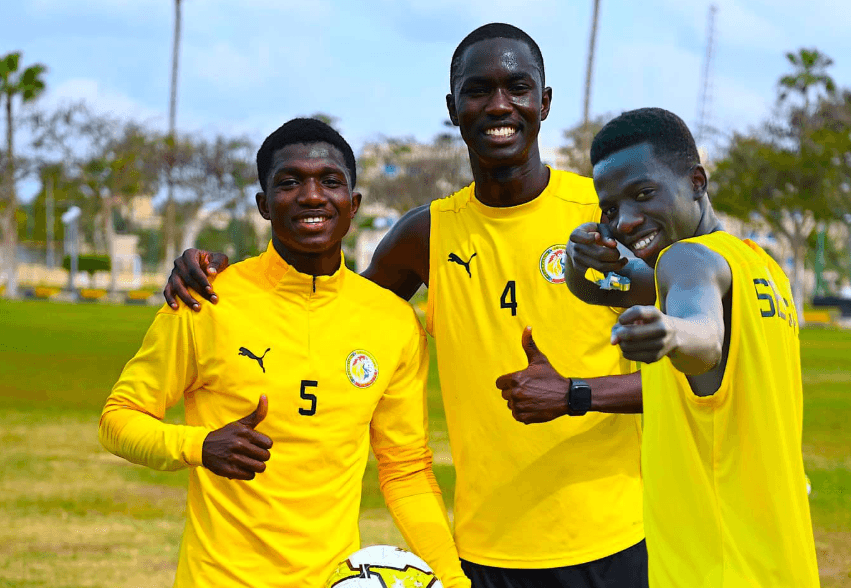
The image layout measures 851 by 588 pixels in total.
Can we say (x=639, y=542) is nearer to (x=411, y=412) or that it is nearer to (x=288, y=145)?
(x=411, y=412)

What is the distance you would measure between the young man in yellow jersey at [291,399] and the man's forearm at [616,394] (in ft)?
2.40

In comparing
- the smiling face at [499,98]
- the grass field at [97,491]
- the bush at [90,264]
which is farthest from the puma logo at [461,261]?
the bush at [90,264]

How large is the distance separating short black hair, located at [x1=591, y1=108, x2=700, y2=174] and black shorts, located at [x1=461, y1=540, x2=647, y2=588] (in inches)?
70.7

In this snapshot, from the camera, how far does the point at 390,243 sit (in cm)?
460

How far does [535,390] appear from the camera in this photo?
362 centimetres

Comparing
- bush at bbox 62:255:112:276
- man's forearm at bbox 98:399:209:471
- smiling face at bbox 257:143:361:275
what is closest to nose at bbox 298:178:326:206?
smiling face at bbox 257:143:361:275

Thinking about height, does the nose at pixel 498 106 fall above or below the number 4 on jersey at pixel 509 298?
above

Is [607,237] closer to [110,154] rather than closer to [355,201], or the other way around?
[355,201]

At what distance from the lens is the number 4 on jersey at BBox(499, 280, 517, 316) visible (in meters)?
4.20

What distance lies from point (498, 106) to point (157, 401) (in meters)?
1.63

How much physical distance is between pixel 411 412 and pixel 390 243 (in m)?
0.83

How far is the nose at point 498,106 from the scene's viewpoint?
4.10 m

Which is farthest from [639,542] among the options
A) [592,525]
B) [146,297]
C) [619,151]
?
Answer: [146,297]

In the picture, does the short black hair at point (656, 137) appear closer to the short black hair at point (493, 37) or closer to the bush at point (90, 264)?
the short black hair at point (493, 37)
